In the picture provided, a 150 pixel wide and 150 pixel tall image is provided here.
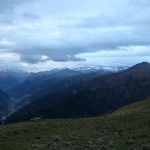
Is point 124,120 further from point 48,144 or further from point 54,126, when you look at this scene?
point 48,144

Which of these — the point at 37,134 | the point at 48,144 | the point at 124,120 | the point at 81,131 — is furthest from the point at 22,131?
the point at 124,120

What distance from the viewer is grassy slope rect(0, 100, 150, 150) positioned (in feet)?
103

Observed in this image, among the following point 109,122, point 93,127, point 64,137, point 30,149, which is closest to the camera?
point 30,149

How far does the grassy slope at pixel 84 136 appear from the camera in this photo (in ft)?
103

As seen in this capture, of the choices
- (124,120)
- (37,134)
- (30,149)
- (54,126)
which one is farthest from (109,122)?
(30,149)

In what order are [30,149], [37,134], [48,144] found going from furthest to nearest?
[37,134]
[48,144]
[30,149]

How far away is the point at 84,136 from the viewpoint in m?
36.3

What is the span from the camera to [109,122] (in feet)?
150

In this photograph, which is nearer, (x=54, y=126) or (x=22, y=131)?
(x=22, y=131)

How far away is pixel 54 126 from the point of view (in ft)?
147

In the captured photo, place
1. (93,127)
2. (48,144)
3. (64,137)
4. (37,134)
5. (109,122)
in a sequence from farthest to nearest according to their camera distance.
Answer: (109,122), (93,127), (37,134), (64,137), (48,144)

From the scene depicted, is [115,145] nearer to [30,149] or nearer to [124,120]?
[30,149]

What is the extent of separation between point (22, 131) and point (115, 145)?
13145 mm

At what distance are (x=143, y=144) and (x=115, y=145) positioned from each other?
7.50ft
